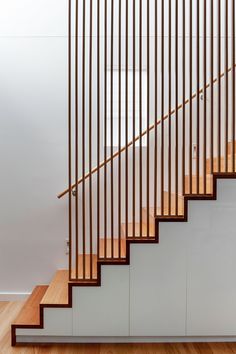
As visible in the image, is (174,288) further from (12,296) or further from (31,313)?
(12,296)

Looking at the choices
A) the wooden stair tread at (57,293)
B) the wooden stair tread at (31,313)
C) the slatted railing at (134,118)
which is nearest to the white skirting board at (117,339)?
the wooden stair tread at (31,313)

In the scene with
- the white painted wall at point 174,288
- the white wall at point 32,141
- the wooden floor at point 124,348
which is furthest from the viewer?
the white wall at point 32,141

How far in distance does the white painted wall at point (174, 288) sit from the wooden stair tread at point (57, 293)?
0.39 feet

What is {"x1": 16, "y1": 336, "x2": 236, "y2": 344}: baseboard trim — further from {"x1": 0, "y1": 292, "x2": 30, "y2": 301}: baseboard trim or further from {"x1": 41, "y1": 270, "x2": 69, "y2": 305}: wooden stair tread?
{"x1": 0, "y1": 292, "x2": 30, "y2": 301}: baseboard trim

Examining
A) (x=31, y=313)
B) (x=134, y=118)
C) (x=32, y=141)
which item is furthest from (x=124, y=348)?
(x=32, y=141)

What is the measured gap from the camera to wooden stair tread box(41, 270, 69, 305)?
283 cm

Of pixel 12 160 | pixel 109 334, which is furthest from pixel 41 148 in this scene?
pixel 109 334

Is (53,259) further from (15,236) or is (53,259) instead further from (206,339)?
(206,339)

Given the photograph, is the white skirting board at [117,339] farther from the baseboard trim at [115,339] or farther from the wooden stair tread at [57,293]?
the wooden stair tread at [57,293]

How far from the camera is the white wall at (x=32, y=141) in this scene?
3.70 m

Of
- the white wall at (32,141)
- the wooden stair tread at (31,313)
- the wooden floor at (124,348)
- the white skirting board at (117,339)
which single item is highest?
the white wall at (32,141)

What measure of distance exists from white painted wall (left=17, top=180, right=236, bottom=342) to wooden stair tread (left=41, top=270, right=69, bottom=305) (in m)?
0.12

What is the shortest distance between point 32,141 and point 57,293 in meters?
1.55

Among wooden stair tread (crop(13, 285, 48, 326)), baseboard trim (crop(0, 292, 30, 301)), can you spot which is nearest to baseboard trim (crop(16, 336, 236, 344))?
wooden stair tread (crop(13, 285, 48, 326))
